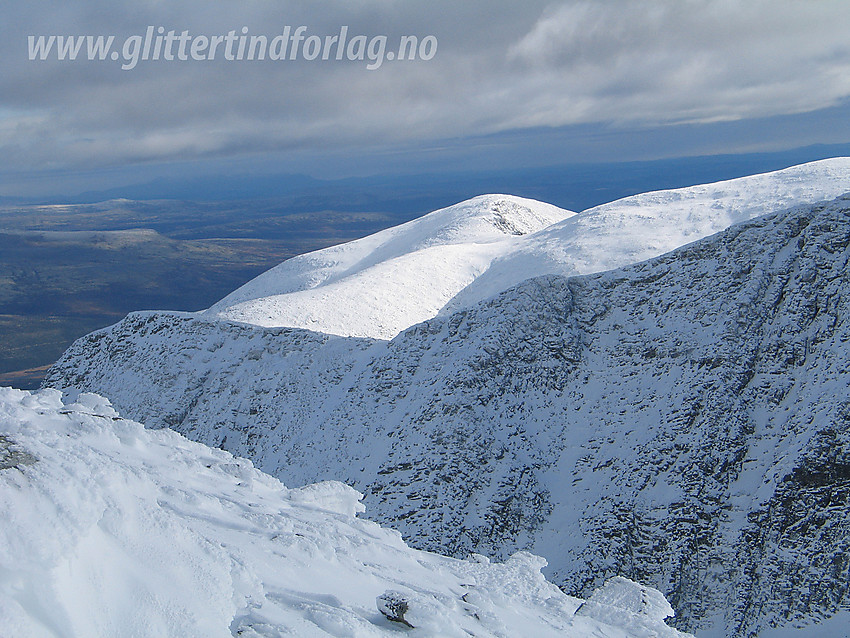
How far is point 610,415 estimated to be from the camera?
115ft

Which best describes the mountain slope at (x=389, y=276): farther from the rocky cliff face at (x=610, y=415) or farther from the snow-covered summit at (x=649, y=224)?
the rocky cliff face at (x=610, y=415)

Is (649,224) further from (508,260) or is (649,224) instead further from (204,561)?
(204,561)

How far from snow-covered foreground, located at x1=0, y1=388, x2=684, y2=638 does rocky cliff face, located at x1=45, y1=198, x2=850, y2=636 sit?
571 inches

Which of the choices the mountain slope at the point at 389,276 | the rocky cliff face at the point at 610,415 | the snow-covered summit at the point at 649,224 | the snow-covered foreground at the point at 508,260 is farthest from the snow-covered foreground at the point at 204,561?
the snow-covered summit at the point at 649,224

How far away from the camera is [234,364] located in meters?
42.8

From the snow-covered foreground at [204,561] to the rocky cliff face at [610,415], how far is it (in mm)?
14510

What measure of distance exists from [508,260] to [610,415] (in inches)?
1389

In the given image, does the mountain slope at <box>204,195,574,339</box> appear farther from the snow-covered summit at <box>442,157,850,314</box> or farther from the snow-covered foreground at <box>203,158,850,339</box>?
the snow-covered summit at <box>442,157,850,314</box>

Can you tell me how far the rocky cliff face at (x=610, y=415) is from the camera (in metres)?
28.0

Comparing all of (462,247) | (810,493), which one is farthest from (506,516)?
(462,247)

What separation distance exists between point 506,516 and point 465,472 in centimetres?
318

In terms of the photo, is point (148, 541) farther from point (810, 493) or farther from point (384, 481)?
point (810, 493)

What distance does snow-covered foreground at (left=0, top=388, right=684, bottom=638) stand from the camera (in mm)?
7246

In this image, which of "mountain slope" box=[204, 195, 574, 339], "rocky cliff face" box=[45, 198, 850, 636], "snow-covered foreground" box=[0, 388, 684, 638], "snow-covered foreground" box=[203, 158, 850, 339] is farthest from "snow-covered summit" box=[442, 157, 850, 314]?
"snow-covered foreground" box=[0, 388, 684, 638]
